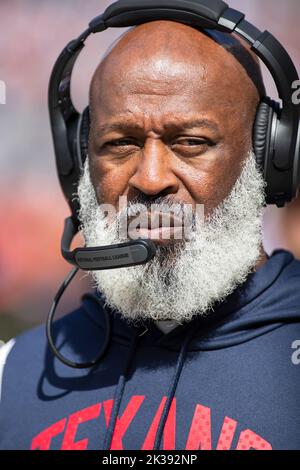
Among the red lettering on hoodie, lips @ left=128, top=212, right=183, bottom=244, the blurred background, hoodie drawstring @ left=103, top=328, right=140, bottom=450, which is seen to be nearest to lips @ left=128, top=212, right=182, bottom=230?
lips @ left=128, top=212, right=183, bottom=244

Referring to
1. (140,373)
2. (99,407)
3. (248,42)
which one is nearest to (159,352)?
(140,373)

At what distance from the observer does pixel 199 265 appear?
4.89 ft

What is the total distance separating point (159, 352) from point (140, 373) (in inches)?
2.7

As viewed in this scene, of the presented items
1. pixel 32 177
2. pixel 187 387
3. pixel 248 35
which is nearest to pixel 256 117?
pixel 248 35

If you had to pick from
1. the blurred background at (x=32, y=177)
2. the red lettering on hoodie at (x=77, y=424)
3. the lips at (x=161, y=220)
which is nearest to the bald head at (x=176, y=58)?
the lips at (x=161, y=220)

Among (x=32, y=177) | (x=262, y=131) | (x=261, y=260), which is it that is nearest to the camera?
(x=262, y=131)

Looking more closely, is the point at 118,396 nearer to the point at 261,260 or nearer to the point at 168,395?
the point at 168,395

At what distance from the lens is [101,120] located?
1.52 m

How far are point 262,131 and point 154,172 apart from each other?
30 centimetres

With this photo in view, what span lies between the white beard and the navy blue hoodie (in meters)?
0.06

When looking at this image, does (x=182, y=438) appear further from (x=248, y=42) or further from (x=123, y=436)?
(x=248, y=42)

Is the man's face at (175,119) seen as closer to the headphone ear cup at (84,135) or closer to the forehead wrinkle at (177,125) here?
the forehead wrinkle at (177,125)

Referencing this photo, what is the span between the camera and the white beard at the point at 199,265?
1.48m

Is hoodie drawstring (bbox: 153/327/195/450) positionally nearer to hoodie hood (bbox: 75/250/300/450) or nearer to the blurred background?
hoodie hood (bbox: 75/250/300/450)
